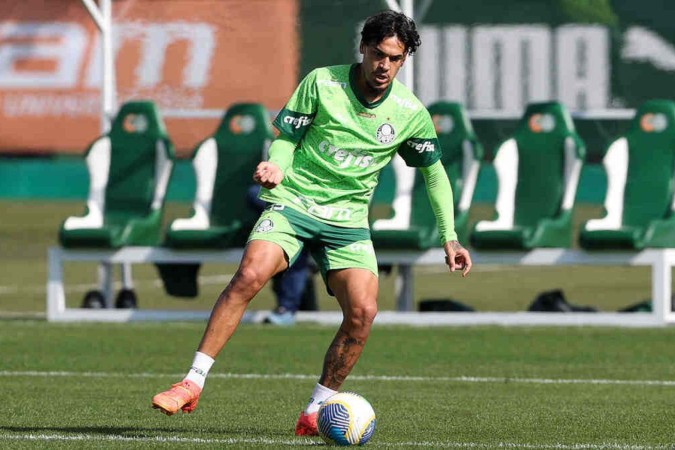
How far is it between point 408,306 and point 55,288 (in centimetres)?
336

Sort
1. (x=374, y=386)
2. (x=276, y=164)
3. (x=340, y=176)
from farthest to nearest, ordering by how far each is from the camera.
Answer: (x=374, y=386), (x=340, y=176), (x=276, y=164)

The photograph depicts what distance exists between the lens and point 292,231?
895 centimetres

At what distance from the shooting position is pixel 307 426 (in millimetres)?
9039

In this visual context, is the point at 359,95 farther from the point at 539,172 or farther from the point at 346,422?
the point at 539,172

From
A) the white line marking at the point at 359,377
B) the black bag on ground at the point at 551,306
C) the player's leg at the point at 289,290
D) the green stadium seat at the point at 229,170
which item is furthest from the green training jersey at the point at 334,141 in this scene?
the green stadium seat at the point at 229,170

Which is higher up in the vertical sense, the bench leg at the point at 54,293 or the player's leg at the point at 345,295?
the player's leg at the point at 345,295

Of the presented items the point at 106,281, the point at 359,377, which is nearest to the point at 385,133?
the point at 359,377

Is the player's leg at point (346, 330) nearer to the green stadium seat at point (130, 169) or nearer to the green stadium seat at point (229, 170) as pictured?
the green stadium seat at point (229, 170)

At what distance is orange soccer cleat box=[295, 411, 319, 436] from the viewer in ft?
29.6

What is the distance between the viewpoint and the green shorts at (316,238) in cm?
893

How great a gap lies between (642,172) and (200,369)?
8.88 metres

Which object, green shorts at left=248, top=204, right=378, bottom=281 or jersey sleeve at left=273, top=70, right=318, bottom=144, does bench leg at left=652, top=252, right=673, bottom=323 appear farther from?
jersey sleeve at left=273, top=70, right=318, bottom=144

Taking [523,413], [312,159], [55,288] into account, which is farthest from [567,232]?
[312,159]

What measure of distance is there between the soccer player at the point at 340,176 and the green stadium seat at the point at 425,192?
292 inches
